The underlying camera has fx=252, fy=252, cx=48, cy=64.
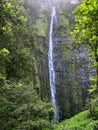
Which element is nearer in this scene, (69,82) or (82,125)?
(82,125)

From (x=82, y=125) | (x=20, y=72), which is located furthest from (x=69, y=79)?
(x=82, y=125)

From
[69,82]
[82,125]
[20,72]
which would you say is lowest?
[69,82]

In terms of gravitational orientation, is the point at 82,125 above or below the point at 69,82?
above

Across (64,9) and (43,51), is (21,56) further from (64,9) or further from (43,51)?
(64,9)

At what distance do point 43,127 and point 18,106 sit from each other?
1.40m

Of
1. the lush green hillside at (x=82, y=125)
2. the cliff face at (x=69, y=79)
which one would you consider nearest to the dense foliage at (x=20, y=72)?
the lush green hillside at (x=82, y=125)

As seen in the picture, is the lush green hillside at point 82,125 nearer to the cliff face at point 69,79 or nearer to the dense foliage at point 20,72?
the dense foliage at point 20,72

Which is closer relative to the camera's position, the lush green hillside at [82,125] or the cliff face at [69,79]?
the lush green hillside at [82,125]

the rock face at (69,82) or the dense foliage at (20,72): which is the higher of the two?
the dense foliage at (20,72)

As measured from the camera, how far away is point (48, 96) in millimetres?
25875

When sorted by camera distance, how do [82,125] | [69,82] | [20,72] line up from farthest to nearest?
[69,82] → [20,72] → [82,125]

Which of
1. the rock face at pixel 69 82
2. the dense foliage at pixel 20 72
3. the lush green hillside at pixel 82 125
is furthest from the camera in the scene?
the rock face at pixel 69 82

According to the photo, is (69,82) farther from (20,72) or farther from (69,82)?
(20,72)

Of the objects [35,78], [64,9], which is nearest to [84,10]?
[35,78]
